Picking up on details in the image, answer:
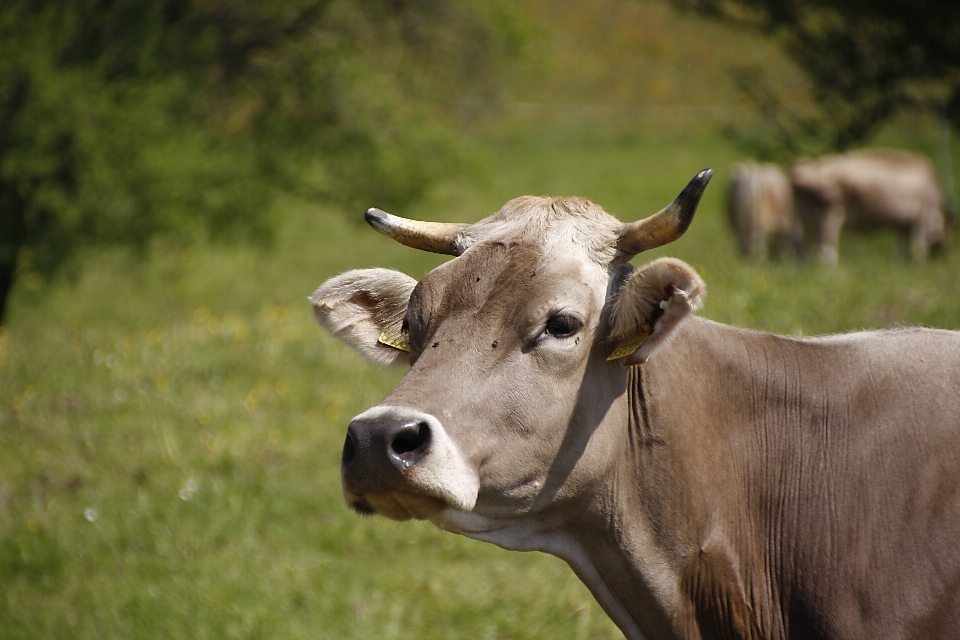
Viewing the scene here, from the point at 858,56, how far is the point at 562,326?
7.99 m

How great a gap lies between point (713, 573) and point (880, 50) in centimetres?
791

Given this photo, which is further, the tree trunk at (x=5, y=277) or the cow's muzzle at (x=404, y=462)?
the tree trunk at (x=5, y=277)

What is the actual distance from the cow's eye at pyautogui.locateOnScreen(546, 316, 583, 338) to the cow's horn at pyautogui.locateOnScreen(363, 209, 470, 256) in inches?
20.3

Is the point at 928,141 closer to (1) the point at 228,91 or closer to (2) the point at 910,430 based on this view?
(1) the point at 228,91

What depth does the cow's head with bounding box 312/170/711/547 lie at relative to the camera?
93.2 inches

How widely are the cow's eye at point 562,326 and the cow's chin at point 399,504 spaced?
0.60 meters

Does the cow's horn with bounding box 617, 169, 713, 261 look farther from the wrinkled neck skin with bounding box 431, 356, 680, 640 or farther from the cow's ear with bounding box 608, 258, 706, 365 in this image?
the wrinkled neck skin with bounding box 431, 356, 680, 640

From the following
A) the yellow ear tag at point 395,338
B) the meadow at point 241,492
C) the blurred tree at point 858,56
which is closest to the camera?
the yellow ear tag at point 395,338

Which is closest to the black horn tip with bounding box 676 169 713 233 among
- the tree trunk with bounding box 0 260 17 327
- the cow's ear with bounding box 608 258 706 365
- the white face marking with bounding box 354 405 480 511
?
the cow's ear with bounding box 608 258 706 365

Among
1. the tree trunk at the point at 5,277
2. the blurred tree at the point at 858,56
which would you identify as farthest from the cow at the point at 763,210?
the tree trunk at the point at 5,277

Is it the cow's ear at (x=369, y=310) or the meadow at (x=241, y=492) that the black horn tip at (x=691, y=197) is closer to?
the cow's ear at (x=369, y=310)

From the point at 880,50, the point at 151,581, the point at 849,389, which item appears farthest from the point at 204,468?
the point at 880,50

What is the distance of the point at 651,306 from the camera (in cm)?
262

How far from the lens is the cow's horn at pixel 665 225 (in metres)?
2.51
